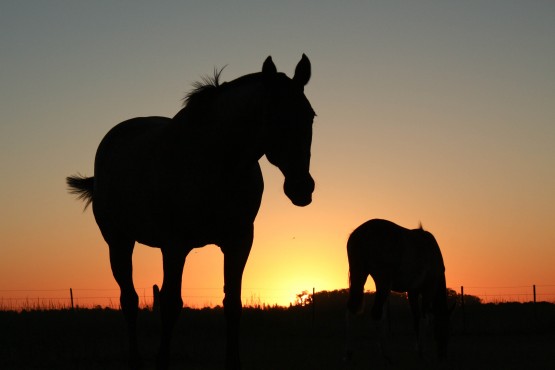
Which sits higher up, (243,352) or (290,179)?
(290,179)

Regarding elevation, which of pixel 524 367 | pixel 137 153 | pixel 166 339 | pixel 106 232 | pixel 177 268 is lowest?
pixel 524 367

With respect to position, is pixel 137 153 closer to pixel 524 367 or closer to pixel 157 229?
pixel 157 229

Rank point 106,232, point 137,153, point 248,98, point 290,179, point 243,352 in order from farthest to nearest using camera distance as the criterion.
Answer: point 243,352 → point 106,232 → point 137,153 → point 248,98 → point 290,179

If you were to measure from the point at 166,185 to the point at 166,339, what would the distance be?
55.2 inches

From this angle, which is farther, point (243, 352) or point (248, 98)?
point (243, 352)

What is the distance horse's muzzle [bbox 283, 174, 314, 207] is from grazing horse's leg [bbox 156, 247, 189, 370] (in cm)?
130

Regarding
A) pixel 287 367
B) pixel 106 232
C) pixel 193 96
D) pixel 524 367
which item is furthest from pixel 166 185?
pixel 524 367

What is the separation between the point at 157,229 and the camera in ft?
22.2

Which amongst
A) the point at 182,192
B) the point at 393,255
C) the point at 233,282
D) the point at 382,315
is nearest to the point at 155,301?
the point at 393,255

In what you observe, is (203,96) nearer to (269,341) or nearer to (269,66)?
(269,66)

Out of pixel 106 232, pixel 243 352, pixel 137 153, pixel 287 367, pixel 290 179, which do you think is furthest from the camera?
pixel 243 352

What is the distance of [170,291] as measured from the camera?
6594 millimetres

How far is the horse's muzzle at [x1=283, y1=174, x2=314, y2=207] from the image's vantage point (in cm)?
579

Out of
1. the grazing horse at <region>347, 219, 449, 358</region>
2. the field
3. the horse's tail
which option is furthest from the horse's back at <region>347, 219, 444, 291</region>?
the horse's tail
